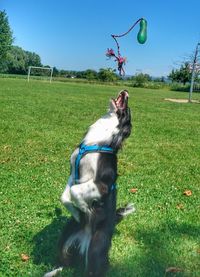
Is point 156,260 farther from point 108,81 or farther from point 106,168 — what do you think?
point 108,81

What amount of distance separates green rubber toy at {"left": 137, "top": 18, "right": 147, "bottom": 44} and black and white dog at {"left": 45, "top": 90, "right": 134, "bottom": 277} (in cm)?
56

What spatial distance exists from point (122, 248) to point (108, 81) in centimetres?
4920

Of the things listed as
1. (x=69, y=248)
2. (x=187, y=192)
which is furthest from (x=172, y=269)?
(x=187, y=192)

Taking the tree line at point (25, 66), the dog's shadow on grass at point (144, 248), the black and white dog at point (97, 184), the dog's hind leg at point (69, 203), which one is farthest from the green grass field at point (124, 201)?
the tree line at point (25, 66)

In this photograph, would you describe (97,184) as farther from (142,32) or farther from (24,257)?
(142,32)

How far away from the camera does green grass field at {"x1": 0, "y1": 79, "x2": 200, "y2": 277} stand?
4.10 metres

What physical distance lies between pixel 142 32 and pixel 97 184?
1335mm

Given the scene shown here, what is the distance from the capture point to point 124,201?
566 centimetres

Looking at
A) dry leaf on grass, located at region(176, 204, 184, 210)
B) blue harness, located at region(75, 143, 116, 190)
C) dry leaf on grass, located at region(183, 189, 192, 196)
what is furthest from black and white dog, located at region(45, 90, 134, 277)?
dry leaf on grass, located at region(183, 189, 192, 196)

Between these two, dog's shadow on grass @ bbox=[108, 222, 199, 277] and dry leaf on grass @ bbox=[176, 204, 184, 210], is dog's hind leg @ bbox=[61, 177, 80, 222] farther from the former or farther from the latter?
dry leaf on grass @ bbox=[176, 204, 184, 210]

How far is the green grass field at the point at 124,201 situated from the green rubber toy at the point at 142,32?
203 centimetres

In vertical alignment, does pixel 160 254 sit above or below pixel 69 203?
below

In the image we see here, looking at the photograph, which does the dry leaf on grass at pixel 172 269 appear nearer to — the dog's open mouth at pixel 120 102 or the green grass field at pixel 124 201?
the green grass field at pixel 124 201

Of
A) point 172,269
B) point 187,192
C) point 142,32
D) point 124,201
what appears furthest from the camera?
point 187,192
